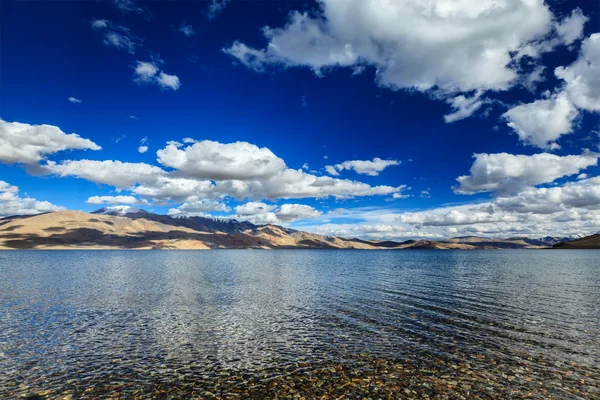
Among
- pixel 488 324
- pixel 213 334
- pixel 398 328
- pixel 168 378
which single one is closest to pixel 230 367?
pixel 168 378

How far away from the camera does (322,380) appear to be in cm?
2045

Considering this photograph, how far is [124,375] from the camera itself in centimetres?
2103

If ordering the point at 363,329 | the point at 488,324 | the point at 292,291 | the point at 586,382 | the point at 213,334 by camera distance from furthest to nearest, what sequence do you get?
the point at 292,291 < the point at 488,324 < the point at 363,329 < the point at 213,334 < the point at 586,382

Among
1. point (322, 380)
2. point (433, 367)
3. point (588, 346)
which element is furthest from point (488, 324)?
point (322, 380)

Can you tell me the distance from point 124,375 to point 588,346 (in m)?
34.5

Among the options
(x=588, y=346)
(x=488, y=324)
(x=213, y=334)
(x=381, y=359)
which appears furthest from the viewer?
(x=488, y=324)

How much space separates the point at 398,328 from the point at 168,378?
2149 centimetres

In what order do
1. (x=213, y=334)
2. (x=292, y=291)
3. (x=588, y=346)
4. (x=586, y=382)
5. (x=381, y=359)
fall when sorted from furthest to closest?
(x=292, y=291)
(x=213, y=334)
(x=588, y=346)
(x=381, y=359)
(x=586, y=382)

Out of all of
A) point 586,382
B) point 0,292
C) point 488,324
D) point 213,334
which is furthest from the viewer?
point 0,292

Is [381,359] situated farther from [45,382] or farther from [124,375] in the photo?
[45,382]

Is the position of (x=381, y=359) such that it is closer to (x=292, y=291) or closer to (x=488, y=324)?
(x=488, y=324)

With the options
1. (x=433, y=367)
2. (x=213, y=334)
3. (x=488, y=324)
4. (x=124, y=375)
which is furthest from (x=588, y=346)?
(x=124, y=375)

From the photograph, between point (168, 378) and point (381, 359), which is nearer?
point (168, 378)

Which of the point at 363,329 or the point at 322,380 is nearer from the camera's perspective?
the point at 322,380
